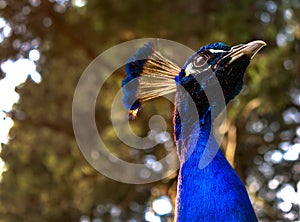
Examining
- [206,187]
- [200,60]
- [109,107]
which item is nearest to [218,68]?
[200,60]

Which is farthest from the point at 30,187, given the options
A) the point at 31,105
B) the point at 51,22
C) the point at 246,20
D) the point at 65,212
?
the point at 246,20

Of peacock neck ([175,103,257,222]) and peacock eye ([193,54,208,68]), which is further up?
peacock eye ([193,54,208,68])

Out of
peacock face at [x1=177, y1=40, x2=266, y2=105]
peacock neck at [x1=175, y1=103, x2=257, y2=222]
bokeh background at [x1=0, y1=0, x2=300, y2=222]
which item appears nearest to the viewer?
peacock neck at [x1=175, y1=103, x2=257, y2=222]

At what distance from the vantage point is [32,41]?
194 inches

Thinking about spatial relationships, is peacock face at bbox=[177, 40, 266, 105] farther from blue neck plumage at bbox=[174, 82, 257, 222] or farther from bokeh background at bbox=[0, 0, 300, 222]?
bokeh background at bbox=[0, 0, 300, 222]

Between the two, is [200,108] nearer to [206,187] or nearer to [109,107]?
[206,187]

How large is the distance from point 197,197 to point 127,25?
2991mm

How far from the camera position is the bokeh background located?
14.6ft

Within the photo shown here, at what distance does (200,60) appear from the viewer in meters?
2.26

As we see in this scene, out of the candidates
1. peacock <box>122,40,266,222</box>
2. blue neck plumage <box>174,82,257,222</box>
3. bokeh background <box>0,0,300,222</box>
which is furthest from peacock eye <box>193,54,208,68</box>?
bokeh background <box>0,0,300,222</box>

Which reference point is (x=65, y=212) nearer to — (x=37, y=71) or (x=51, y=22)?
(x=37, y=71)

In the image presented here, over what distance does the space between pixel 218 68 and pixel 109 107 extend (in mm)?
3228

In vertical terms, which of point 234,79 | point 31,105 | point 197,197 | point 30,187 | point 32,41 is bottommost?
point 197,197

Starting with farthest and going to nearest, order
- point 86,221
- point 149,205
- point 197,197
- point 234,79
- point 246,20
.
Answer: point 86,221
point 149,205
point 246,20
point 234,79
point 197,197
